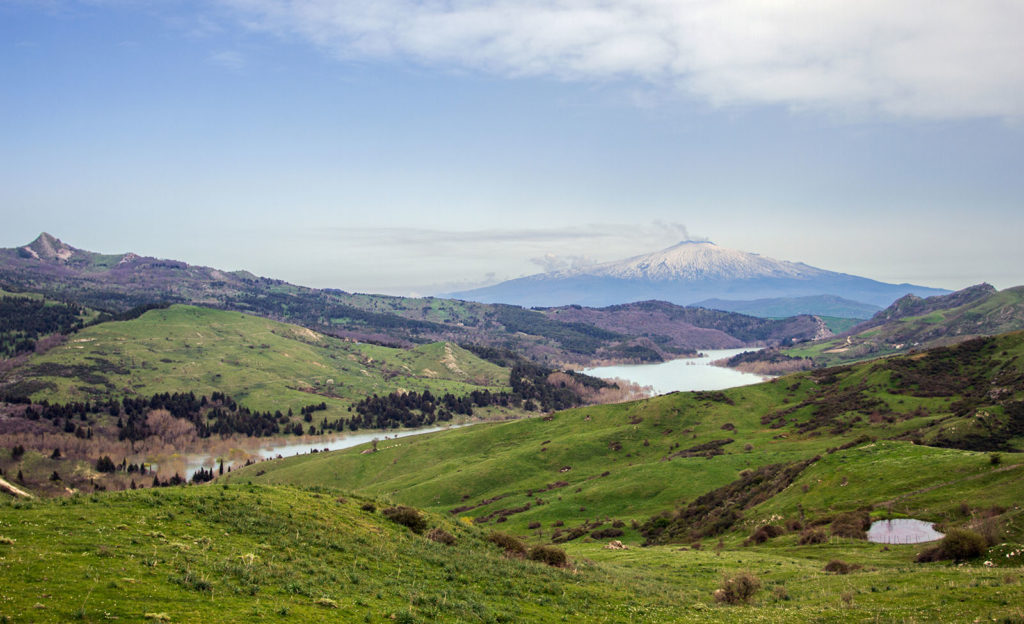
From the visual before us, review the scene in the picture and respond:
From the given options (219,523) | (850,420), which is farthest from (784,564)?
(850,420)

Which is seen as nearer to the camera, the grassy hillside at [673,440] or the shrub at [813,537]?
the shrub at [813,537]

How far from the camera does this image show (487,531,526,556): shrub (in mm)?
35500

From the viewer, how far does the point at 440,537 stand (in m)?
33.8

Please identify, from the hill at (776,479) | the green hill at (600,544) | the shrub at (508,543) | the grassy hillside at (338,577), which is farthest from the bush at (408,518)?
the hill at (776,479)

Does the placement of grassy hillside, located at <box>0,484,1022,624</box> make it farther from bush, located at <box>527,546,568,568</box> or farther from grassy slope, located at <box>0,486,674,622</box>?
bush, located at <box>527,546,568,568</box>

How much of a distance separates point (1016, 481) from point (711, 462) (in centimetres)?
4702

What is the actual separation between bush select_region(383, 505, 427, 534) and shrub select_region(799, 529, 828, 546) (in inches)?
1241

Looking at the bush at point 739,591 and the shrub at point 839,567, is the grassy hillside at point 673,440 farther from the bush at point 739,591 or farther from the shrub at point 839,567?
the bush at point 739,591

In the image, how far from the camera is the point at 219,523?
93.0 feet

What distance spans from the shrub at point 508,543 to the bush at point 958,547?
24126mm

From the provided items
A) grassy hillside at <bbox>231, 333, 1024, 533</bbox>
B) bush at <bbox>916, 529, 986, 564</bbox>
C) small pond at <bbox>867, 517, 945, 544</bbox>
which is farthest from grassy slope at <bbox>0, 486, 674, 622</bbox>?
grassy hillside at <bbox>231, 333, 1024, 533</bbox>

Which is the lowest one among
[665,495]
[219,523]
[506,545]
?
[665,495]

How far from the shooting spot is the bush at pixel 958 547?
1200 inches

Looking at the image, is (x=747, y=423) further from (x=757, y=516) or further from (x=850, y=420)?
(x=757, y=516)
